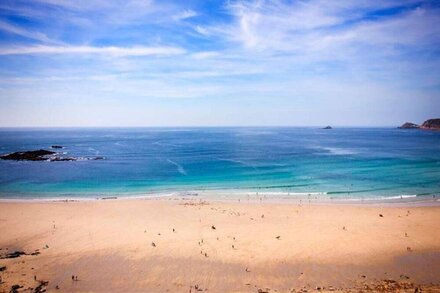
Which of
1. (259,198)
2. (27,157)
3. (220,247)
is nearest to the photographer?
(220,247)

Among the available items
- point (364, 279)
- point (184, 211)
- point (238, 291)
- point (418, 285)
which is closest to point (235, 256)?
point (238, 291)

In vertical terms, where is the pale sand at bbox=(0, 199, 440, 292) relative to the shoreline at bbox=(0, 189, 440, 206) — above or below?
above

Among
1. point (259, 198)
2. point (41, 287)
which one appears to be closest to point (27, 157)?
point (259, 198)

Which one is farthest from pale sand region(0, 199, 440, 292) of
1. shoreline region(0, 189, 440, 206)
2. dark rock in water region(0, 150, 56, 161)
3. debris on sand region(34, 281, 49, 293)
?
dark rock in water region(0, 150, 56, 161)

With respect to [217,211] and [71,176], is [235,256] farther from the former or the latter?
[71,176]

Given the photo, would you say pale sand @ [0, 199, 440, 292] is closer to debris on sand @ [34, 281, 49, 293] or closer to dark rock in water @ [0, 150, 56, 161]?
debris on sand @ [34, 281, 49, 293]

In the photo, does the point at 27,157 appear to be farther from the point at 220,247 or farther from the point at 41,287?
the point at 220,247

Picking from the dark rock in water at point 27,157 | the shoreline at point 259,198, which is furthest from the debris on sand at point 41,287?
the dark rock in water at point 27,157

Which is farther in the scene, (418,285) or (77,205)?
(77,205)
